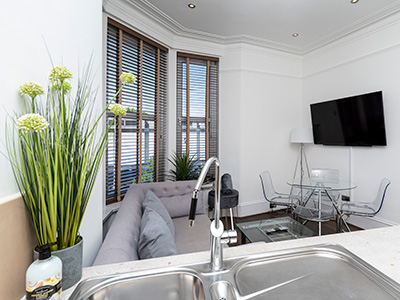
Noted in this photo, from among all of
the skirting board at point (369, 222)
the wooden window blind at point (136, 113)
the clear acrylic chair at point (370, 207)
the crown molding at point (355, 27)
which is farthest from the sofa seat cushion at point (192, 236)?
the crown molding at point (355, 27)

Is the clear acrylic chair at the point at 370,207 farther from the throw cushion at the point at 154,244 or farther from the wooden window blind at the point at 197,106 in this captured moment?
the throw cushion at the point at 154,244

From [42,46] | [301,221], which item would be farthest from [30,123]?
[301,221]

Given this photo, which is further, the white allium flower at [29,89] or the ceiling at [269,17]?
the ceiling at [269,17]

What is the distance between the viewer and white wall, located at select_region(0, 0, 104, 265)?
2.00ft

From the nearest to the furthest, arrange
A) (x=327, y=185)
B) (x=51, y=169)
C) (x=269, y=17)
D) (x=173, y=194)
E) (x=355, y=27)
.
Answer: (x=51, y=169), (x=173, y=194), (x=327, y=185), (x=269, y=17), (x=355, y=27)

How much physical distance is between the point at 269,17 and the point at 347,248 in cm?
318

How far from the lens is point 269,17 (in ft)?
9.91

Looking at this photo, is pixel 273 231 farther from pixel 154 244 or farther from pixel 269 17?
pixel 269 17

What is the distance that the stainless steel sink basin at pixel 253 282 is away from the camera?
73 cm

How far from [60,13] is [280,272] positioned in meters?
1.37

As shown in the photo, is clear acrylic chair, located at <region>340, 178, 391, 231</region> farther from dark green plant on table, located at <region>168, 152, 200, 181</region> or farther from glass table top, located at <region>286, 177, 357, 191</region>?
dark green plant on table, located at <region>168, 152, 200, 181</region>

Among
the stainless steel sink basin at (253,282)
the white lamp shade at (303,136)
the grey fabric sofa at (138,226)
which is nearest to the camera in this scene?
the stainless steel sink basin at (253,282)

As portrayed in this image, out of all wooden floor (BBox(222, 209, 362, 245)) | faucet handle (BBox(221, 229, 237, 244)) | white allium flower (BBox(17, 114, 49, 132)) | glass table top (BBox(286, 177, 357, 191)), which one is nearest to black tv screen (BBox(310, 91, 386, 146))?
glass table top (BBox(286, 177, 357, 191))

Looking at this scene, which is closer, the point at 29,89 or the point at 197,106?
the point at 29,89
